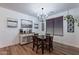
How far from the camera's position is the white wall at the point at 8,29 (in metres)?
1.73

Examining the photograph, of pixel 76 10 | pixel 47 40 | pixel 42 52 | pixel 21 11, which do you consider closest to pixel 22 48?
pixel 42 52

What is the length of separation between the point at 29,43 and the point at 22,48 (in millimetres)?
197

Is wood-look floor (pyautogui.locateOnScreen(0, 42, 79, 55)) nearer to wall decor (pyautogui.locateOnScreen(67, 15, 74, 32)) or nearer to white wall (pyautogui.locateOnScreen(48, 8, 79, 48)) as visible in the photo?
white wall (pyautogui.locateOnScreen(48, 8, 79, 48))

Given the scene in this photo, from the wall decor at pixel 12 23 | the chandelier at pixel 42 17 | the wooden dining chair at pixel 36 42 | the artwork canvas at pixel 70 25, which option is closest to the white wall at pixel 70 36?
the artwork canvas at pixel 70 25

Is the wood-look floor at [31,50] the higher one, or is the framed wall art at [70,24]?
the framed wall art at [70,24]

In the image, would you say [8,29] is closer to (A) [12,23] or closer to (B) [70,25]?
(A) [12,23]

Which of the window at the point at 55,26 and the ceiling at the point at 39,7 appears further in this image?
the window at the point at 55,26

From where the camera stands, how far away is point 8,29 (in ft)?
5.84

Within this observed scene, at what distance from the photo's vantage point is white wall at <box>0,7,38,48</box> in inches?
68.1

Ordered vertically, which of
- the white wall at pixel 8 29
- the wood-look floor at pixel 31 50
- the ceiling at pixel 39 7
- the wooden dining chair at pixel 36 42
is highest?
the ceiling at pixel 39 7

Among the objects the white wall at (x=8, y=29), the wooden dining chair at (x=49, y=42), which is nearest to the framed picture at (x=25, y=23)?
the white wall at (x=8, y=29)

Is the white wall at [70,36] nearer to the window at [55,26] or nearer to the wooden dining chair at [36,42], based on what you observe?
the window at [55,26]

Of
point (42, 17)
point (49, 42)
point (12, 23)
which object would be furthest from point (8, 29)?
point (49, 42)

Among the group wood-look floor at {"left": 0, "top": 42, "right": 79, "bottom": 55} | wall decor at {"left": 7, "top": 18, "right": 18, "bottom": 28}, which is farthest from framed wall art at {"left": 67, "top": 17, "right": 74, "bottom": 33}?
wall decor at {"left": 7, "top": 18, "right": 18, "bottom": 28}
